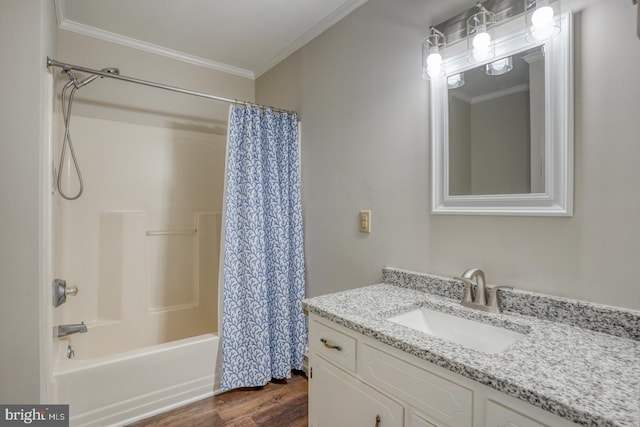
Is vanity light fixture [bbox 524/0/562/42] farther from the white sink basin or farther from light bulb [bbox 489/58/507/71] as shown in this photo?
the white sink basin

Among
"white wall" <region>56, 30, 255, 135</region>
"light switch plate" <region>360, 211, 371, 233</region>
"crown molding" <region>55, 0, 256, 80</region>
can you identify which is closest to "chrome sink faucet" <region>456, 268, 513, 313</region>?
"light switch plate" <region>360, 211, 371, 233</region>

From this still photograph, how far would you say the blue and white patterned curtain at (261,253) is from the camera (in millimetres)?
2002

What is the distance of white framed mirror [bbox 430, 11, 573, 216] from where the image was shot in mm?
1070

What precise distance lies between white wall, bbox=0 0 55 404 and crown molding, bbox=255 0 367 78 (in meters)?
1.45

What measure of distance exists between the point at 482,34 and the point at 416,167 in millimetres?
588

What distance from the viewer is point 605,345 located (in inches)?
34.6

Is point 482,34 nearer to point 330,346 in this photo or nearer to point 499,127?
point 499,127

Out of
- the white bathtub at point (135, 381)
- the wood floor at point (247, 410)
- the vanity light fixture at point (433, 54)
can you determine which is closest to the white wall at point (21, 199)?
the white bathtub at point (135, 381)

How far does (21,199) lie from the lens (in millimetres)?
1261

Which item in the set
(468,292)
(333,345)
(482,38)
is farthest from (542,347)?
(482,38)

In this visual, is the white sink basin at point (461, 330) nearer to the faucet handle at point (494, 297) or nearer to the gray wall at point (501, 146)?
the faucet handle at point (494, 297)

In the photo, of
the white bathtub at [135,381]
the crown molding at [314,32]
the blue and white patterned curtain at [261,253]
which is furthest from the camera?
the blue and white patterned curtain at [261,253]

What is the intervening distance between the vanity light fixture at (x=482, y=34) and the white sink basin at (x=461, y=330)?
1.04 metres

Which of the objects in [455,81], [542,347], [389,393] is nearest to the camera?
[542,347]
